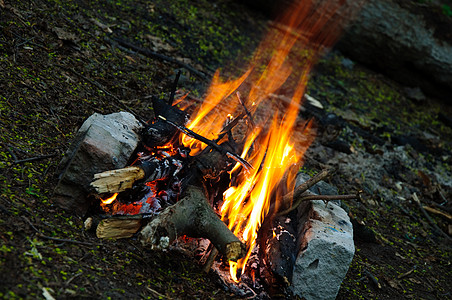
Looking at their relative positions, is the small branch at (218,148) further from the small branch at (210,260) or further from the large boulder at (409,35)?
the large boulder at (409,35)

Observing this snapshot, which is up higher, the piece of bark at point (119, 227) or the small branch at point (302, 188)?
the small branch at point (302, 188)

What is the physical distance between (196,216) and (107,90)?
2665 mm

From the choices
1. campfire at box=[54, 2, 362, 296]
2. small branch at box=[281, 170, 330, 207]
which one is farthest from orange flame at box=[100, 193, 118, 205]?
small branch at box=[281, 170, 330, 207]

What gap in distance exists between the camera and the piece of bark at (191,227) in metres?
2.93

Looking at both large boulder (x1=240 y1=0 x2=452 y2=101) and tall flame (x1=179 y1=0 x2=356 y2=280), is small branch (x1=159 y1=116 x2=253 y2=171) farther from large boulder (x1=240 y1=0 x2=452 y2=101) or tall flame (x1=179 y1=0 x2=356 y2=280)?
large boulder (x1=240 y1=0 x2=452 y2=101)

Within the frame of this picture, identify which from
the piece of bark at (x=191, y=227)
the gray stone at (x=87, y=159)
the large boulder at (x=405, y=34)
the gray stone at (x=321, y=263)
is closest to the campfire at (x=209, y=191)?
the piece of bark at (x=191, y=227)

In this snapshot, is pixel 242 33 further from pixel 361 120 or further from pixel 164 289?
pixel 164 289

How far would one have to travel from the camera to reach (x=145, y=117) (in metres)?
5.05

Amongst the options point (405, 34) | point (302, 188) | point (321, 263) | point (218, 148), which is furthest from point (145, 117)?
point (405, 34)

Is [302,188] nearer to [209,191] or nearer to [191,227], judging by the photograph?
[209,191]

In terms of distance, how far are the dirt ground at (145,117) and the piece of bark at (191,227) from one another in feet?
0.85

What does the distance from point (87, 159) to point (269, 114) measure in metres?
4.01

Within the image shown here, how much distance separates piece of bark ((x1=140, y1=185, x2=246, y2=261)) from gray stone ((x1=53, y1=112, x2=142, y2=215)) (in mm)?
618

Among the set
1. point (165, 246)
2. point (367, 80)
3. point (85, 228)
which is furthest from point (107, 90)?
point (367, 80)
